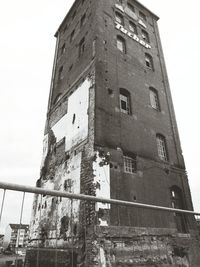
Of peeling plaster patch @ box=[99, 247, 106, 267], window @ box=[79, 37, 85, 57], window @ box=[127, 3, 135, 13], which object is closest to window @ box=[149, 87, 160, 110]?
window @ box=[79, 37, 85, 57]

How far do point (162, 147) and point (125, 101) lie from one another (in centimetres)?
345

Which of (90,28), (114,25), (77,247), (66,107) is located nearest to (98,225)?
(77,247)

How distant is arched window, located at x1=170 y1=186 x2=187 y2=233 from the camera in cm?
1084

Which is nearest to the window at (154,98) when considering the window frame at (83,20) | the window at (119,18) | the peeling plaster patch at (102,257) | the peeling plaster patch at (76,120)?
the peeling plaster patch at (76,120)

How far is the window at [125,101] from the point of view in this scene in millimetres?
12268

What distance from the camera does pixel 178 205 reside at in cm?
1138

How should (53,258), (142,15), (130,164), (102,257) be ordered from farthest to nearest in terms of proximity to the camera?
1. (142,15)
2. (130,164)
3. (53,258)
4. (102,257)

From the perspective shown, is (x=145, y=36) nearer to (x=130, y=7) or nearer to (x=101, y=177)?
(x=130, y=7)

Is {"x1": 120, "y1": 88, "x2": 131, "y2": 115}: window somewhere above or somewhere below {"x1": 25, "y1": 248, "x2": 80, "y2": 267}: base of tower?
above

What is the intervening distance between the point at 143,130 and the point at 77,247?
6.70 m

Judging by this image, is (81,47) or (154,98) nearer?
(154,98)

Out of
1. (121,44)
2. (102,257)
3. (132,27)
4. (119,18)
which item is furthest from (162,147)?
(119,18)

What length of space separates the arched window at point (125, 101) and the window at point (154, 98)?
2.10 metres

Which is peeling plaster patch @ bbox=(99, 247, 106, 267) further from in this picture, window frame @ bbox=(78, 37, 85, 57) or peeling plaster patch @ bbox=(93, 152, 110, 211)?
window frame @ bbox=(78, 37, 85, 57)
